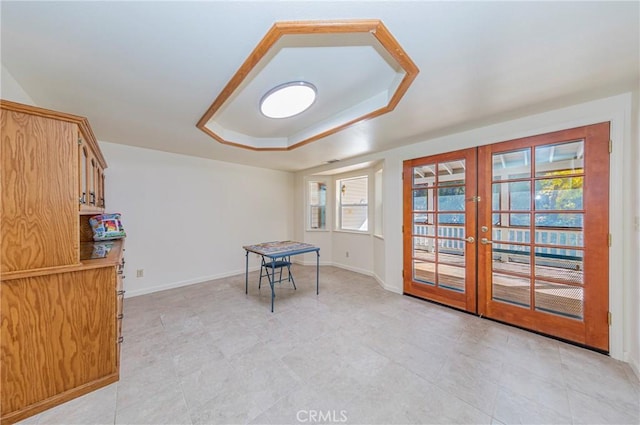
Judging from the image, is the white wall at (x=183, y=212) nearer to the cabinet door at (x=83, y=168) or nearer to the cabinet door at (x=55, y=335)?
the cabinet door at (x=83, y=168)

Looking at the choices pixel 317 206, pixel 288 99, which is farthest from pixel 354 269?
pixel 288 99

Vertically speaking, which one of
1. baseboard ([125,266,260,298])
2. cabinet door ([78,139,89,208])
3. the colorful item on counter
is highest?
cabinet door ([78,139,89,208])

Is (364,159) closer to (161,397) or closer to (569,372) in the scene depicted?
(569,372)

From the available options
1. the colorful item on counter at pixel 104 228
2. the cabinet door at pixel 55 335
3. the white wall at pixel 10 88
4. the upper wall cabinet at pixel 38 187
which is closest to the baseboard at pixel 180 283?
the colorful item on counter at pixel 104 228

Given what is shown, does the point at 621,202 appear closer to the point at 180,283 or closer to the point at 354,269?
the point at 354,269

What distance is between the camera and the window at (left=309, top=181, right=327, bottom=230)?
5.46m

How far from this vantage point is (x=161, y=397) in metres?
1.60

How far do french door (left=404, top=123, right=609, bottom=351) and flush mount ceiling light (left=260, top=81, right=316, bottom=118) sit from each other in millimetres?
1923

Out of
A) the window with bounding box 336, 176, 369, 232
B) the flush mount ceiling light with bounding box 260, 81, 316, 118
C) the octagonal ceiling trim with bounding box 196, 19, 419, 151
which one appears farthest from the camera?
the window with bounding box 336, 176, 369, 232

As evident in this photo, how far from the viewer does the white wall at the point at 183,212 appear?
3469 mm

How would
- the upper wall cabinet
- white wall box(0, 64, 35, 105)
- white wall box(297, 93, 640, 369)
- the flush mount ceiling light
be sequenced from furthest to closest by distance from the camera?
the flush mount ceiling light < white wall box(297, 93, 640, 369) < white wall box(0, 64, 35, 105) < the upper wall cabinet

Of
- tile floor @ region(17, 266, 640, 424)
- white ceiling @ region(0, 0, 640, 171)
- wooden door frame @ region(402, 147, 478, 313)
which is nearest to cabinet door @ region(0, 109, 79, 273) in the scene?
white ceiling @ region(0, 0, 640, 171)

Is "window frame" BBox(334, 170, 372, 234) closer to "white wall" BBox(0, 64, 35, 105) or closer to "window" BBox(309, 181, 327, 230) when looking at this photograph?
"window" BBox(309, 181, 327, 230)

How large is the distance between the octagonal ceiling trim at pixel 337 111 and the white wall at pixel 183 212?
55.6 inches
